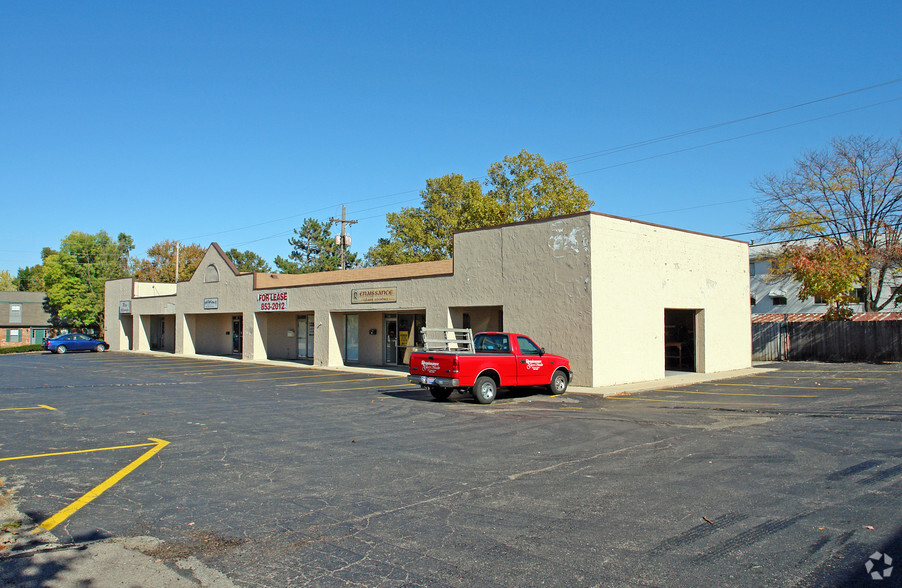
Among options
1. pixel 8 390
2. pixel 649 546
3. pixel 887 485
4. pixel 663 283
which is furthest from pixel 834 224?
pixel 8 390

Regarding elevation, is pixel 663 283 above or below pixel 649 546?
above

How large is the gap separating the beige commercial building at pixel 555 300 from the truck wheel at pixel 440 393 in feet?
15.6

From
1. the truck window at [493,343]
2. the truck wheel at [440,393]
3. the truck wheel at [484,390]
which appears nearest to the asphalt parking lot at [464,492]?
the truck wheel at [484,390]

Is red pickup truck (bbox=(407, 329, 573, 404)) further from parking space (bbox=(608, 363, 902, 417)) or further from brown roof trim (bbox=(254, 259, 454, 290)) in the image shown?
brown roof trim (bbox=(254, 259, 454, 290))

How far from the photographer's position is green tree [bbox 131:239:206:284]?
72.4m

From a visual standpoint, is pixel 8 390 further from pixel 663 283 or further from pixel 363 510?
pixel 663 283

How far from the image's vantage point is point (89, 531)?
575cm

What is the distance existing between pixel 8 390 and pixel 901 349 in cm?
3443

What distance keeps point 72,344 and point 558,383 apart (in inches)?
1615

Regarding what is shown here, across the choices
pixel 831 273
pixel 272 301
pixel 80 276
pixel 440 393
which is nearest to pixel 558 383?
pixel 440 393

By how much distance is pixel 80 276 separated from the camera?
64.5m

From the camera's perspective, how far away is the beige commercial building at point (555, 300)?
18969mm

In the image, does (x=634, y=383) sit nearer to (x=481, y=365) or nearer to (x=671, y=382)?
(x=671, y=382)

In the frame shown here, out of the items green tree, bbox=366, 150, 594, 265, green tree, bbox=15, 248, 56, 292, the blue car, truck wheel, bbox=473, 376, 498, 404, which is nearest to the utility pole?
green tree, bbox=366, 150, 594, 265
